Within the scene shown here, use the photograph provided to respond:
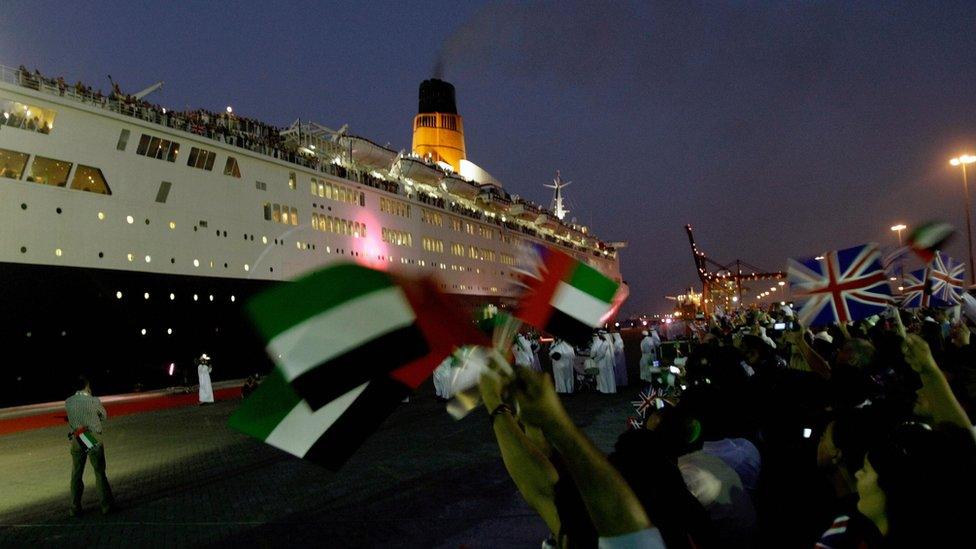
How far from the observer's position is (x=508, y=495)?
6062 mm

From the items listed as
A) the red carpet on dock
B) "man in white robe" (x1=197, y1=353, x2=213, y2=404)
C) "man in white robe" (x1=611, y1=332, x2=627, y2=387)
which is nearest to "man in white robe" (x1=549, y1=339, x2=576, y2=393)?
"man in white robe" (x1=611, y1=332, x2=627, y2=387)

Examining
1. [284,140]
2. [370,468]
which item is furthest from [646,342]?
[284,140]

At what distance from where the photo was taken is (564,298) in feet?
9.89

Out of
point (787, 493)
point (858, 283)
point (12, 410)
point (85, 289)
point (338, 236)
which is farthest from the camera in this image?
point (338, 236)

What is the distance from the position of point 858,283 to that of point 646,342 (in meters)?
11.5

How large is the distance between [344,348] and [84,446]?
19.1 feet

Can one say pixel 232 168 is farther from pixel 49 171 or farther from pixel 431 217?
pixel 431 217

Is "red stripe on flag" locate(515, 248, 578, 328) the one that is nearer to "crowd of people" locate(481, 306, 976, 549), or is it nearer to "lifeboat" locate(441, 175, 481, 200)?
"crowd of people" locate(481, 306, 976, 549)

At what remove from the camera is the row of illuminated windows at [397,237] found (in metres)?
30.7

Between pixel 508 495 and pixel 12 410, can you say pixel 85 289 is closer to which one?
pixel 12 410

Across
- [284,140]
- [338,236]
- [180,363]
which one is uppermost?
[284,140]

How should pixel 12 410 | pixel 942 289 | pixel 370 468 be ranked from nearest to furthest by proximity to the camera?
pixel 370 468, pixel 942 289, pixel 12 410

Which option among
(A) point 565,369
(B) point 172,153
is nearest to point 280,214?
(B) point 172,153

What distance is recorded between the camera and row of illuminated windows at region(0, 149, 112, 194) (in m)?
16.9
